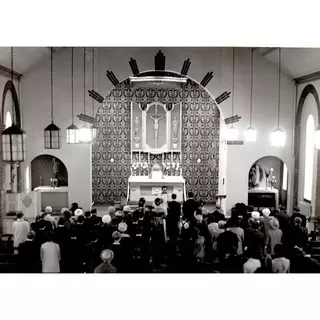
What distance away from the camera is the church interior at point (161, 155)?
10.2 m

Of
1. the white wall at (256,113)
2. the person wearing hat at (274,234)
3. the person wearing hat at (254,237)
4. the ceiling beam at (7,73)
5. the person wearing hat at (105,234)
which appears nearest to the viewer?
the person wearing hat at (254,237)

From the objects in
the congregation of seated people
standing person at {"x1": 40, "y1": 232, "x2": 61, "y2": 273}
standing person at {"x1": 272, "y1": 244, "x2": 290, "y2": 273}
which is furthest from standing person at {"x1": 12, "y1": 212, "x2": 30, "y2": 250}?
standing person at {"x1": 272, "y1": 244, "x2": 290, "y2": 273}

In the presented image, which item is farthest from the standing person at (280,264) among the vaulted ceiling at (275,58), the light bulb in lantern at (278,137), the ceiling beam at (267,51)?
the ceiling beam at (267,51)

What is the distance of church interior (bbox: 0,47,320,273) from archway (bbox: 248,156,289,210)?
43 millimetres

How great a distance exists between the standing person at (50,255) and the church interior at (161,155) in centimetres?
2

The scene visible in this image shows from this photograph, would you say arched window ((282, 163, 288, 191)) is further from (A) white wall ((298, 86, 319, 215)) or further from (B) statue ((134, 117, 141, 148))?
(B) statue ((134, 117, 141, 148))

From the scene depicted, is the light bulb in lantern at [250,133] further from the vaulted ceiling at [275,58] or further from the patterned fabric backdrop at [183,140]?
the patterned fabric backdrop at [183,140]

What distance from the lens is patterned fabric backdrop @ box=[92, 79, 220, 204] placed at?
64.5 ft

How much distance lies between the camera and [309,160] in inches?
601

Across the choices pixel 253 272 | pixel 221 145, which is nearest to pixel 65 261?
pixel 253 272

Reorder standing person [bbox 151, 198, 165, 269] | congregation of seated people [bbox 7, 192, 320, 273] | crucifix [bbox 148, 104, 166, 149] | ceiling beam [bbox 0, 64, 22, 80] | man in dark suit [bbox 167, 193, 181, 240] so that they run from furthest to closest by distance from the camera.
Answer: crucifix [bbox 148, 104, 166, 149]
ceiling beam [bbox 0, 64, 22, 80]
man in dark suit [bbox 167, 193, 181, 240]
standing person [bbox 151, 198, 165, 269]
congregation of seated people [bbox 7, 192, 320, 273]

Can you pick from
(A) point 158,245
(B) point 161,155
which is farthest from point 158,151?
(A) point 158,245
